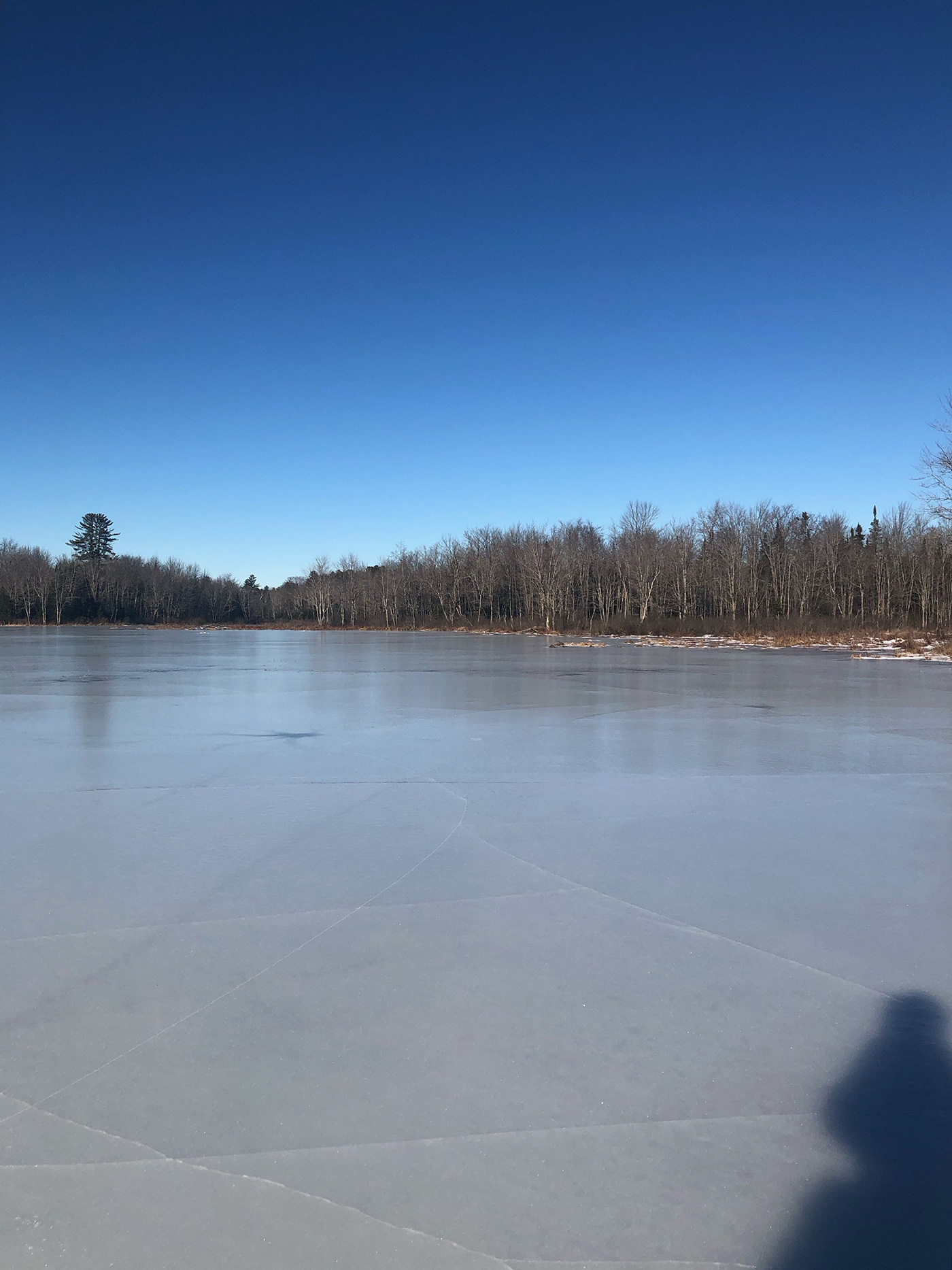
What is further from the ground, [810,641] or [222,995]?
[810,641]

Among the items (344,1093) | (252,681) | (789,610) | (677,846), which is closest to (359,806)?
(677,846)

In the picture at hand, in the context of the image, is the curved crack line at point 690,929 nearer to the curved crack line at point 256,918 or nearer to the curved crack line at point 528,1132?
the curved crack line at point 256,918

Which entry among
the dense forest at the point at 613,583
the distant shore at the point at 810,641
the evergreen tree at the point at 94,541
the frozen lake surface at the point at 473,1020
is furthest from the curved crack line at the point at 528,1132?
the evergreen tree at the point at 94,541

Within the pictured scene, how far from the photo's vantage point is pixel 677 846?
11.5 feet

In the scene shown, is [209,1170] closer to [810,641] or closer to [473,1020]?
[473,1020]

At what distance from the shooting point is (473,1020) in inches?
78.8

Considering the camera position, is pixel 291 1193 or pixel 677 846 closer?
pixel 291 1193

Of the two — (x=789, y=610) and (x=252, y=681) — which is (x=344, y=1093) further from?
(x=789, y=610)

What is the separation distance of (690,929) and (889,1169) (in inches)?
43.0

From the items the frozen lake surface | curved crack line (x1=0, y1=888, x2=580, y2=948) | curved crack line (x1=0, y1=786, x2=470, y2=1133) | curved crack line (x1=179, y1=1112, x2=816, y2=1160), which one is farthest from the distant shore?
curved crack line (x1=179, y1=1112, x2=816, y2=1160)

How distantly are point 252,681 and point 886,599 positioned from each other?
152ft

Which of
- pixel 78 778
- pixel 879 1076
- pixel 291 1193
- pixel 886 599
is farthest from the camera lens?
pixel 886 599

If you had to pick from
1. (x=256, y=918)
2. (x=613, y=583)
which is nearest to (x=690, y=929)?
(x=256, y=918)

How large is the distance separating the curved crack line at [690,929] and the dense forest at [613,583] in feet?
104
